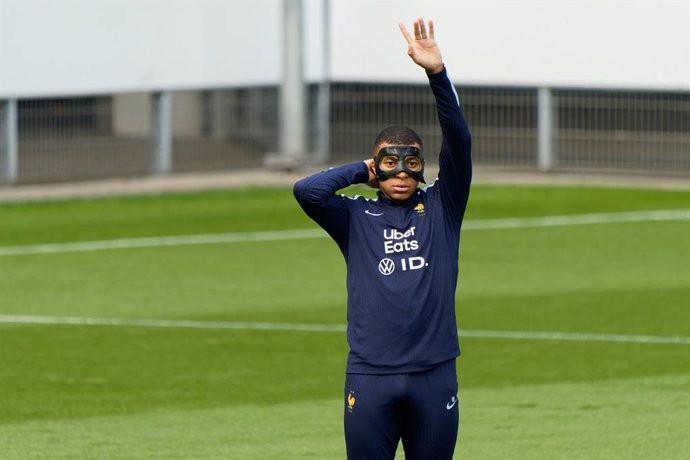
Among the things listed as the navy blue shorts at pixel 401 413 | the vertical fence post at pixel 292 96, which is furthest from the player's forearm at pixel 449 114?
the vertical fence post at pixel 292 96

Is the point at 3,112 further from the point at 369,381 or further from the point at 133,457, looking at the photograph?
the point at 369,381

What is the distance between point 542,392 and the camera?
11750 millimetres

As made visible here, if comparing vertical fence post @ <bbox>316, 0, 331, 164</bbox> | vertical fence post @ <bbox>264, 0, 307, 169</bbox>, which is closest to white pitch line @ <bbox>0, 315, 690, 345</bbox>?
vertical fence post @ <bbox>264, 0, 307, 169</bbox>

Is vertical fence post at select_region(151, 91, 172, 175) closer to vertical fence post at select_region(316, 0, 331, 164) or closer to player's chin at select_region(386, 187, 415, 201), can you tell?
vertical fence post at select_region(316, 0, 331, 164)

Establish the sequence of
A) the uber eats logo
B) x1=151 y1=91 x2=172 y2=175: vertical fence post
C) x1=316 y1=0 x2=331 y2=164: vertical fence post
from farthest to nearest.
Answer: x1=316 y1=0 x2=331 y2=164: vertical fence post → x1=151 y1=91 x2=172 y2=175: vertical fence post → the uber eats logo

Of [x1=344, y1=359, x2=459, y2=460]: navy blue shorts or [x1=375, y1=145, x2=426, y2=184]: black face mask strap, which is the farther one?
[x1=375, y1=145, x2=426, y2=184]: black face mask strap

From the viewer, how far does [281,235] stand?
19.9m

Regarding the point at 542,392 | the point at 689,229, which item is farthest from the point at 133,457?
the point at 689,229

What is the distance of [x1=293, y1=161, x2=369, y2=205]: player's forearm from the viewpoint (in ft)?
24.3

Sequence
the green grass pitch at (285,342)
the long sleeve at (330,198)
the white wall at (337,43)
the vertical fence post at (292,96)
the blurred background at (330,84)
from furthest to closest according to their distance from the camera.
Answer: the vertical fence post at (292,96) → the blurred background at (330,84) → the white wall at (337,43) → the green grass pitch at (285,342) → the long sleeve at (330,198)

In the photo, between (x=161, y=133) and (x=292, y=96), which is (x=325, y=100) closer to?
(x=292, y=96)

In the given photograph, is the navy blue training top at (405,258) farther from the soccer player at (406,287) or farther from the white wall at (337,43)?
the white wall at (337,43)

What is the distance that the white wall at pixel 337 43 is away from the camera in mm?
23281

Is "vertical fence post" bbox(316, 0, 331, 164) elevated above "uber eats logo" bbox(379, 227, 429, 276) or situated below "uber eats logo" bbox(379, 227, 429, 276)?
above
